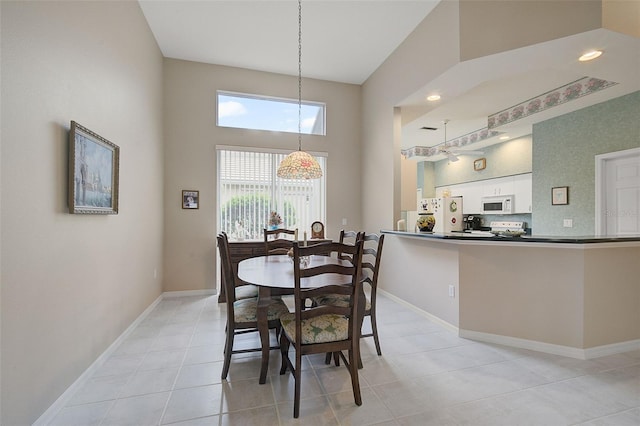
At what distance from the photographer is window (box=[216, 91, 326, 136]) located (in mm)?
4418

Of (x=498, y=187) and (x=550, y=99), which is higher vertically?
(x=550, y=99)

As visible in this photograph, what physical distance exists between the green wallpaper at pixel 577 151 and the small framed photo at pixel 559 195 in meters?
0.05

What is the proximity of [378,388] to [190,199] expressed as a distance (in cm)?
354

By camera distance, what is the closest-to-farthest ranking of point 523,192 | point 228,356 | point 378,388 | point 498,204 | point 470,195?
point 378,388
point 228,356
point 523,192
point 498,204
point 470,195

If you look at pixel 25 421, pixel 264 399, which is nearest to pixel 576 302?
pixel 264 399

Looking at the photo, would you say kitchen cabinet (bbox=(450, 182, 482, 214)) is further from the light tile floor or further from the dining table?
the dining table

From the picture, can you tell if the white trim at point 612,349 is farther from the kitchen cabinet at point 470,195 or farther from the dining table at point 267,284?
the kitchen cabinet at point 470,195

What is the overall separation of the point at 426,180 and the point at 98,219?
7.01m

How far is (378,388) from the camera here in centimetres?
194

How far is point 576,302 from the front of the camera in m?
2.43

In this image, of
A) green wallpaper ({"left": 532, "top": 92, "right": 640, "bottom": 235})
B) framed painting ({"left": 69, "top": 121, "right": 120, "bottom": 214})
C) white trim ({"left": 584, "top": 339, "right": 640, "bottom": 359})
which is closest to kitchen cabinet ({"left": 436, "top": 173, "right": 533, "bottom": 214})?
green wallpaper ({"left": 532, "top": 92, "right": 640, "bottom": 235})

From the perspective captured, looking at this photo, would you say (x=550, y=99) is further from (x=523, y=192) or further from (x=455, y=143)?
(x=455, y=143)

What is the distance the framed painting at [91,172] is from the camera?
1856 millimetres

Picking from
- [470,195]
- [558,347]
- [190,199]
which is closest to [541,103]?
[470,195]
